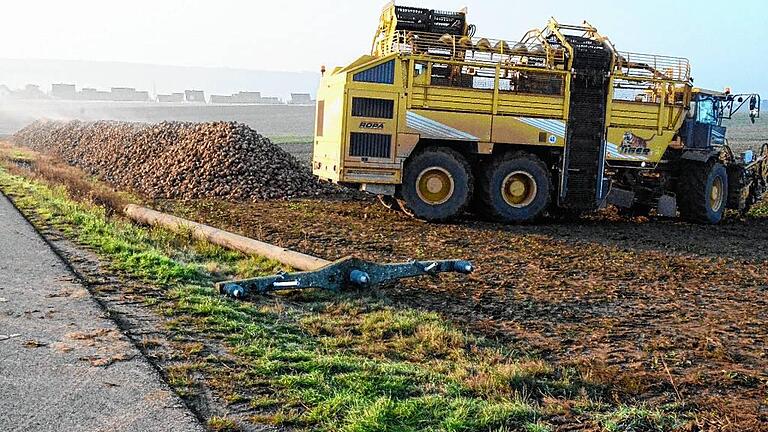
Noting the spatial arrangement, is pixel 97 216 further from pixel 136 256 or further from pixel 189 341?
pixel 189 341

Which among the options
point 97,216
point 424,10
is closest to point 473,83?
point 424,10

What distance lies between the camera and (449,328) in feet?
22.3

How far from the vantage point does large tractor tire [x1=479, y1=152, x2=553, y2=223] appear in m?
14.3

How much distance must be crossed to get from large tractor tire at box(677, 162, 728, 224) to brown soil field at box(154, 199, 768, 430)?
42 cm

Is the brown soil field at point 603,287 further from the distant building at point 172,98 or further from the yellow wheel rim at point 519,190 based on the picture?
the distant building at point 172,98

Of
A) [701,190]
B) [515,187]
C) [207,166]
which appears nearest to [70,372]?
[515,187]

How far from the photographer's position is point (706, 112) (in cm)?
1578

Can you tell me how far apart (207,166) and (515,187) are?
748 cm

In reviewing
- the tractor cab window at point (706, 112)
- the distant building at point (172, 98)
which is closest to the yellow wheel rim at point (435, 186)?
the tractor cab window at point (706, 112)

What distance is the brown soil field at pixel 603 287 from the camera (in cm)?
580

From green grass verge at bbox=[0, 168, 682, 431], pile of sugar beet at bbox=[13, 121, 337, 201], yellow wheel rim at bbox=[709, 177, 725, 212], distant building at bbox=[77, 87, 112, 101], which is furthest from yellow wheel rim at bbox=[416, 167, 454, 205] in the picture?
distant building at bbox=[77, 87, 112, 101]

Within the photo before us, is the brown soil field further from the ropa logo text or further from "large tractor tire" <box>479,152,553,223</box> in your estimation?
the ropa logo text

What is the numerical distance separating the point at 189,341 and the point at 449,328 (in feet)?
7.09

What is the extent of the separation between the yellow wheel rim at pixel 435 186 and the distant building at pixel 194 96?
341 feet
